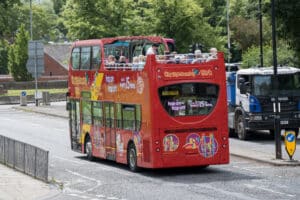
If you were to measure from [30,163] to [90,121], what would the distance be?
18.6ft

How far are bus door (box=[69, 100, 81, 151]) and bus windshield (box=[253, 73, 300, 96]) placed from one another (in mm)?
8392

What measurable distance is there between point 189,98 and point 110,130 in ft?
12.9

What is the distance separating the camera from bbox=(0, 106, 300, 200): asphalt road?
20969 mm

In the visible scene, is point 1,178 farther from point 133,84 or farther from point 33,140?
point 33,140

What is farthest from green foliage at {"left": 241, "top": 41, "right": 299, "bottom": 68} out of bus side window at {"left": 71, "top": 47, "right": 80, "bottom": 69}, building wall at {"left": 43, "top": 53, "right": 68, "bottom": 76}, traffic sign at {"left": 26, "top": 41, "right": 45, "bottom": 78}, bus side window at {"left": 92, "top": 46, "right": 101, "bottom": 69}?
building wall at {"left": 43, "top": 53, "right": 68, "bottom": 76}

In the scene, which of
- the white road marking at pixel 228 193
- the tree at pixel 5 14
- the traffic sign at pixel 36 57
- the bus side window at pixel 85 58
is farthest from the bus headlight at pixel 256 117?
the traffic sign at pixel 36 57

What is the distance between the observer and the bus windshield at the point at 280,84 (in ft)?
122

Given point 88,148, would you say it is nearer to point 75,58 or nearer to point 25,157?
point 75,58

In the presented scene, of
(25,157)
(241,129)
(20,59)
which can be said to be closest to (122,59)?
(25,157)

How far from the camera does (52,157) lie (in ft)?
109

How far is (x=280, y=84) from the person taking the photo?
37344 millimetres

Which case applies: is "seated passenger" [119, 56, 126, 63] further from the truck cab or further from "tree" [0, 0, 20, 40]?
the truck cab

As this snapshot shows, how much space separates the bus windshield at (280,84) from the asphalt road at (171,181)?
708cm

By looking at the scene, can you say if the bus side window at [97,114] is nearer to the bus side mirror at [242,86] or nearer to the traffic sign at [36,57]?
the bus side mirror at [242,86]
